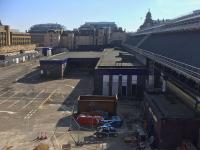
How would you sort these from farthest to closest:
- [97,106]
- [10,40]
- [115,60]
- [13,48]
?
1. [10,40]
2. [13,48]
3. [115,60]
4. [97,106]

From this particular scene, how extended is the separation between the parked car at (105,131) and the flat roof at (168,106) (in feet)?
17.3

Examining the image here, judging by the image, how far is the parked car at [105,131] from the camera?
3566cm

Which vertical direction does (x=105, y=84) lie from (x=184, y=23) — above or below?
below

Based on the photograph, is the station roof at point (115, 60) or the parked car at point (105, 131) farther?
the station roof at point (115, 60)

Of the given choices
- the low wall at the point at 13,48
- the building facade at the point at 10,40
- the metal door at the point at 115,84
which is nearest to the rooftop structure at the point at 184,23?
the metal door at the point at 115,84

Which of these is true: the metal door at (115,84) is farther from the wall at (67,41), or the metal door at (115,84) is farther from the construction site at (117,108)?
the wall at (67,41)

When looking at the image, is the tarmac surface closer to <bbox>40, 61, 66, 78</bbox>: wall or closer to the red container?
the red container

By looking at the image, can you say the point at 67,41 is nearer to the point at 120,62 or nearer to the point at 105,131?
the point at 120,62

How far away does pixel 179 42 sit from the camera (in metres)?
48.5

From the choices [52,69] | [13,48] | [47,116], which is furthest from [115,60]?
[13,48]

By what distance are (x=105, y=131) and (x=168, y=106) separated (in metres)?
7.74

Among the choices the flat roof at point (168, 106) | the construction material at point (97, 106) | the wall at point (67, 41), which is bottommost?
the construction material at point (97, 106)

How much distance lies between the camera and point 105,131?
36.1 m

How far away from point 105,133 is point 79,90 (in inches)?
1098
